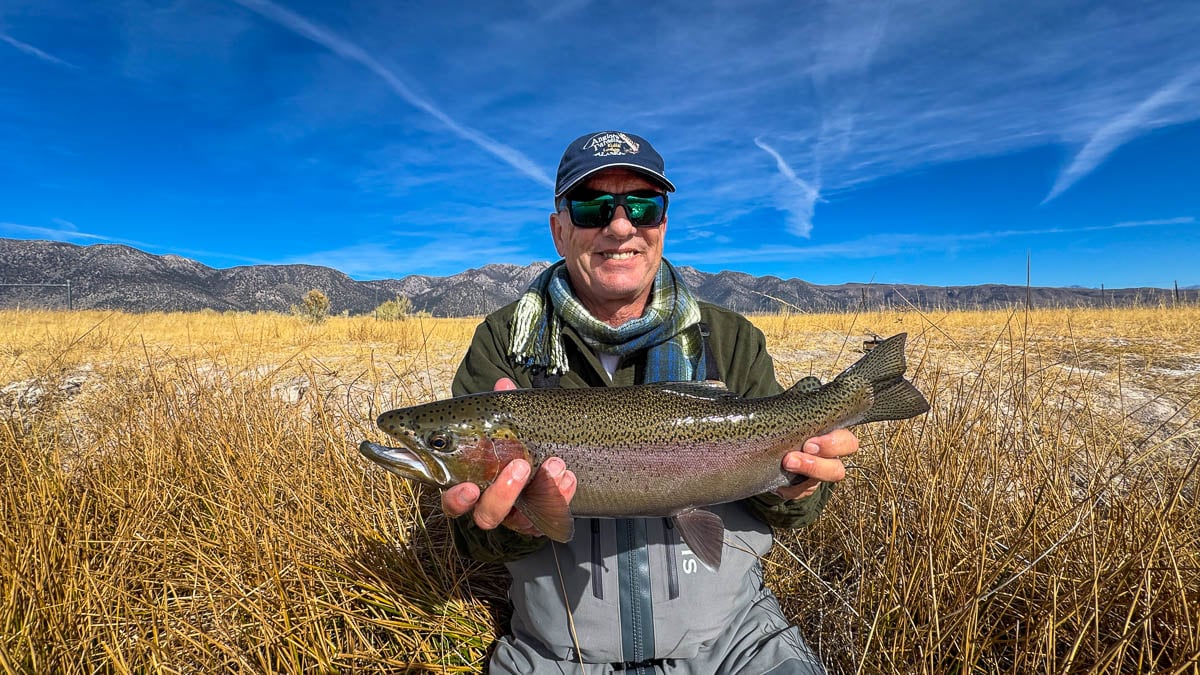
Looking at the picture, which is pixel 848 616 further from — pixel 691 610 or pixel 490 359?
pixel 490 359

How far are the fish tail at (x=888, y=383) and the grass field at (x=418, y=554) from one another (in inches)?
21.2

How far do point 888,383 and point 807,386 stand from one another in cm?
37

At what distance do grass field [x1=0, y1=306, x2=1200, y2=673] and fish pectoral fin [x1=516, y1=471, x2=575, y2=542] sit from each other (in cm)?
61

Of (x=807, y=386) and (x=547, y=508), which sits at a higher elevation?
(x=807, y=386)

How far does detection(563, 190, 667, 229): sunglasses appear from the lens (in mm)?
2857

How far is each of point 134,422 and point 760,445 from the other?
A: 189 inches

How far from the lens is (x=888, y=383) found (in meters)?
2.57

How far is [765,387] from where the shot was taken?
3.01m

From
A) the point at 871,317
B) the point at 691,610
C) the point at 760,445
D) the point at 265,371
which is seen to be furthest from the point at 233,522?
the point at 871,317

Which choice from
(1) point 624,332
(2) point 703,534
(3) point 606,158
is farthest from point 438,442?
(3) point 606,158

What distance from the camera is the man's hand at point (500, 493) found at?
2191 millimetres

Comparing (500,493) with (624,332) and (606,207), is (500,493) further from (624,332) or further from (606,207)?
(606,207)

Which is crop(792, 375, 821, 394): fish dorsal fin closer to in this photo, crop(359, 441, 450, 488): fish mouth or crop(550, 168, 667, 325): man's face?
crop(550, 168, 667, 325): man's face

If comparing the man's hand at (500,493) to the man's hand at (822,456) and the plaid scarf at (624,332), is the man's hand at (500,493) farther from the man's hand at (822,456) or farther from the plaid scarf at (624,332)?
the man's hand at (822,456)
